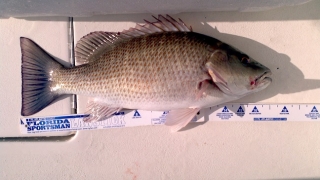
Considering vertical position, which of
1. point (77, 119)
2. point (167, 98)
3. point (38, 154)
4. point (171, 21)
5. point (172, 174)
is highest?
point (171, 21)

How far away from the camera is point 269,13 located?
1.55 meters

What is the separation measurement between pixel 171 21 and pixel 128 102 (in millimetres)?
516

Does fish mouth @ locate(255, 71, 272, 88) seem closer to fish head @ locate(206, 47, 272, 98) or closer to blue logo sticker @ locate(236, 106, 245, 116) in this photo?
fish head @ locate(206, 47, 272, 98)

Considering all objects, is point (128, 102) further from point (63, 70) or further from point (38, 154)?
point (38, 154)

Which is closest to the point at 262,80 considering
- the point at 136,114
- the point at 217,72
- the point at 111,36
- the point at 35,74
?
the point at 217,72

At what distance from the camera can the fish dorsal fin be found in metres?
1.40

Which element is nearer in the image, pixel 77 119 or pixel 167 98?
pixel 167 98

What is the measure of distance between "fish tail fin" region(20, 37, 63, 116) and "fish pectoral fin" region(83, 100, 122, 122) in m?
0.21

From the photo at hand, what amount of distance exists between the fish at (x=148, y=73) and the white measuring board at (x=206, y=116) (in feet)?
0.27

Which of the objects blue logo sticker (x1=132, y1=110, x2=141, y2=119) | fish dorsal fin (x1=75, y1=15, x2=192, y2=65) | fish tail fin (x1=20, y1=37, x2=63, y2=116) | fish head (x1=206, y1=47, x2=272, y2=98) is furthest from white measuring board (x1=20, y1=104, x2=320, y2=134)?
fish dorsal fin (x1=75, y1=15, x2=192, y2=65)

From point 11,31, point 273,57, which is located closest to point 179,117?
point 273,57

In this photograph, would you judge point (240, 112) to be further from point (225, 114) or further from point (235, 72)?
point (235, 72)

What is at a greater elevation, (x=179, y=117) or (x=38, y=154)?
(x=179, y=117)

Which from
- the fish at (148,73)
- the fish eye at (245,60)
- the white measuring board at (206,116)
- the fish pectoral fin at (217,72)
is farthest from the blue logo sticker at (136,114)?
the fish eye at (245,60)
